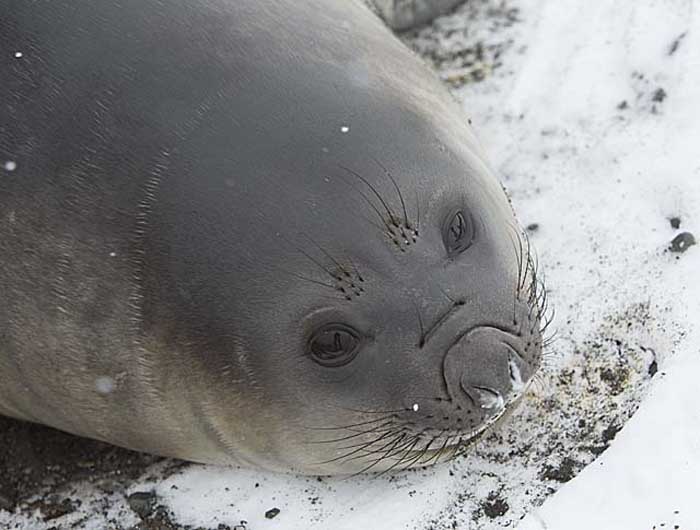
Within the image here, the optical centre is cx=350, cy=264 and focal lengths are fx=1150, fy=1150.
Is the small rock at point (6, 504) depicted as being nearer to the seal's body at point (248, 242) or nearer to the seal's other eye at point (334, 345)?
the seal's body at point (248, 242)

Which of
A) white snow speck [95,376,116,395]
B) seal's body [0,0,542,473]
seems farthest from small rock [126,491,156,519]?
white snow speck [95,376,116,395]

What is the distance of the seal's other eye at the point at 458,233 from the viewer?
11.7ft

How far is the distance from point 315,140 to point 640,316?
1460mm

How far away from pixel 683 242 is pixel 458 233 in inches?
44.6

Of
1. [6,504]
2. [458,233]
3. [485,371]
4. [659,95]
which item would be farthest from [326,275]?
[659,95]

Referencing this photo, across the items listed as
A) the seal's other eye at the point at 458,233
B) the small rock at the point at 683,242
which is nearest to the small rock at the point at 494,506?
the seal's other eye at the point at 458,233

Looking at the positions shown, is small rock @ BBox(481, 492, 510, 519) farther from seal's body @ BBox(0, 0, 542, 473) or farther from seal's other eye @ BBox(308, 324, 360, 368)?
seal's other eye @ BBox(308, 324, 360, 368)

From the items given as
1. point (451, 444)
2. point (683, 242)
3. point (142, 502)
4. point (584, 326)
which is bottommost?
point (142, 502)

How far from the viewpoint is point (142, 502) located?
4.15m

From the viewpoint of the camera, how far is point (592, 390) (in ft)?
13.4

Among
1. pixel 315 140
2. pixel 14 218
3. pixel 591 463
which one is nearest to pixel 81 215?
pixel 14 218

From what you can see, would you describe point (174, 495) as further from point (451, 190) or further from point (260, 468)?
point (451, 190)

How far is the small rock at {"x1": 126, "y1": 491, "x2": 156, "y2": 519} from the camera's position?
13.5ft

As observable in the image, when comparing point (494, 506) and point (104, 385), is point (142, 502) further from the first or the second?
point (494, 506)
